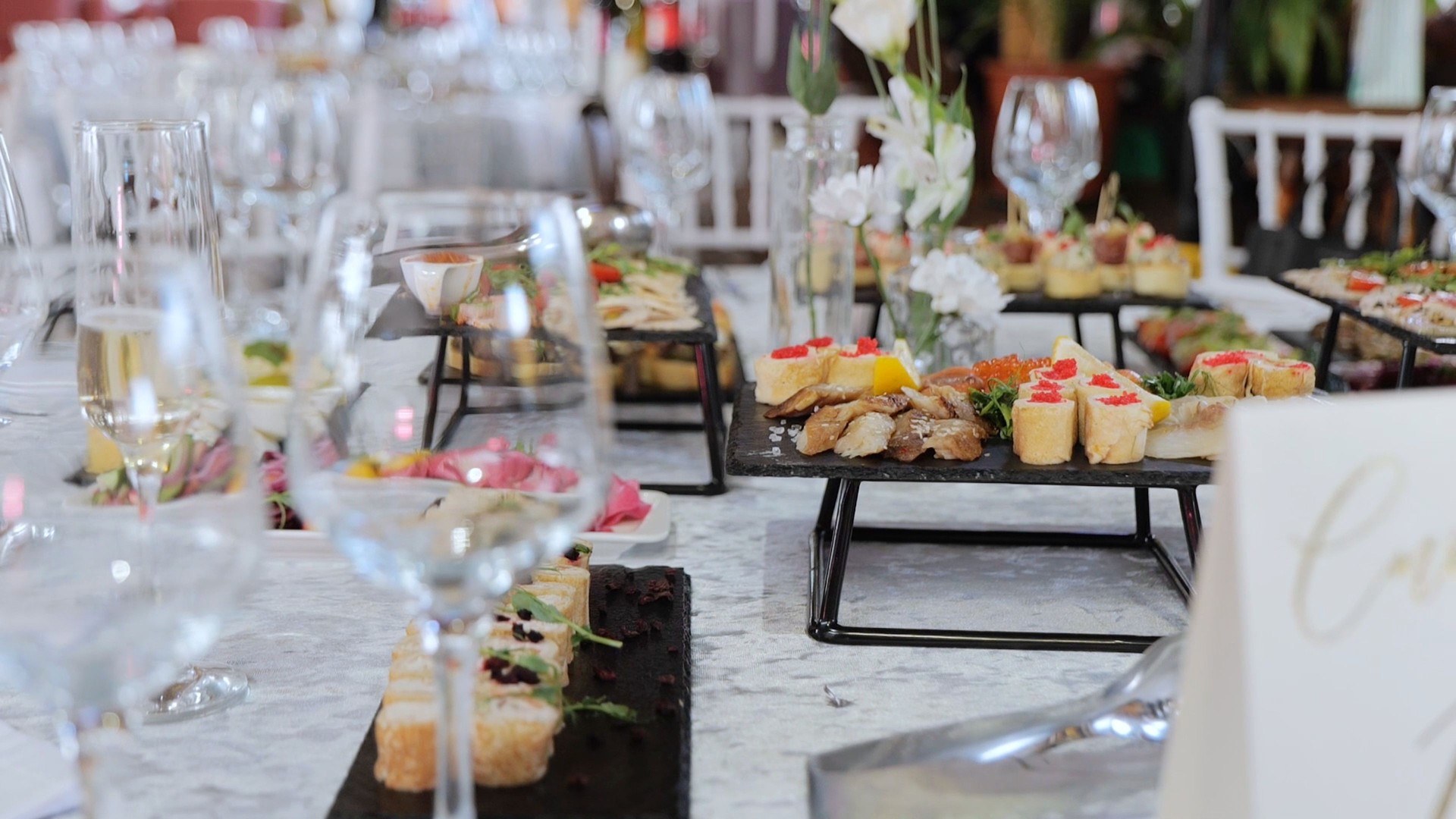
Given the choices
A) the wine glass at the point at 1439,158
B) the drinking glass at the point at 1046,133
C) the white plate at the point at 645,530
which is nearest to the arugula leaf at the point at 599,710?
the white plate at the point at 645,530

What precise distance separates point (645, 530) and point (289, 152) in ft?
3.92

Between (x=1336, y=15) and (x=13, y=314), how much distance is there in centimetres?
468

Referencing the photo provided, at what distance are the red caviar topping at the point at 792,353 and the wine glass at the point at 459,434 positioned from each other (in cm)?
56

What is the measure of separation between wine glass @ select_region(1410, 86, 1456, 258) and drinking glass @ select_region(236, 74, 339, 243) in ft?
4.64

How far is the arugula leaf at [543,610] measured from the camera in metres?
0.78

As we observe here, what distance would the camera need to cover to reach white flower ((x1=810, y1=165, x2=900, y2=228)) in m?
1.42

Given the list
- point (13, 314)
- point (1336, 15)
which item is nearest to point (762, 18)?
point (1336, 15)

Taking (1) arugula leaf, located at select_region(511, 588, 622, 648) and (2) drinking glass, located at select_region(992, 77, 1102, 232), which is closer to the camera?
(1) arugula leaf, located at select_region(511, 588, 622, 648)

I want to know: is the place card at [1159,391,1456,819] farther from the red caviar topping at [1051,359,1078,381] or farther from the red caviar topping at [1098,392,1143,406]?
the red caviar topping at [1051,359,1078,381]

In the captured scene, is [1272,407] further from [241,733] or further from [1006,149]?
[1006,149]

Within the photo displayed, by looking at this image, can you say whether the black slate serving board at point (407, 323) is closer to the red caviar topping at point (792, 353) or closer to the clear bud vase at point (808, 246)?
the red caviar topping at point (792, 353)

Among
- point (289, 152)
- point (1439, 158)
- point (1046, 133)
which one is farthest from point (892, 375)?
point (289, 152)

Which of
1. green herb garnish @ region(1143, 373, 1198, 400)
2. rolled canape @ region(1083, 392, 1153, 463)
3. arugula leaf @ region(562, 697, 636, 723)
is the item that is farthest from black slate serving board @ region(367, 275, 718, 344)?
green herb garnish @ region(1143, 373, 1198, 400)

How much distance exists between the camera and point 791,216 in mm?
1540
